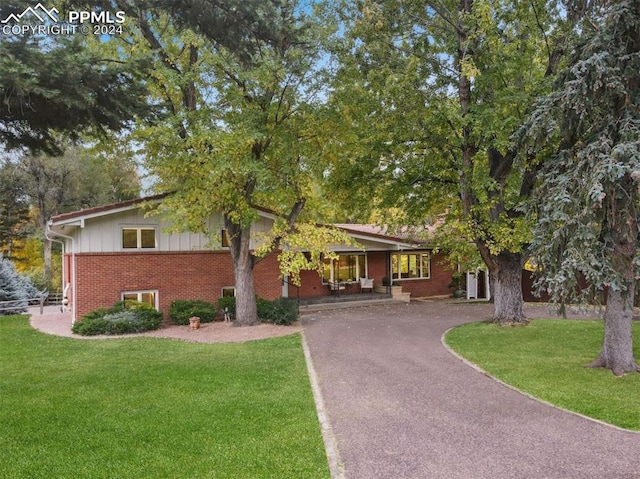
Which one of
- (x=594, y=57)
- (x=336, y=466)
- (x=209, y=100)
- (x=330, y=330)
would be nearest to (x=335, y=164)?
(x=209, y=100)

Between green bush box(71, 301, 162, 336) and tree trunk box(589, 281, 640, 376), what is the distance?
1325 centimetres

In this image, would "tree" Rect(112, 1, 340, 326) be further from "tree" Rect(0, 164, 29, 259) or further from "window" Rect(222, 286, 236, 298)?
"tree" Rect(0, 164, 29, 259)

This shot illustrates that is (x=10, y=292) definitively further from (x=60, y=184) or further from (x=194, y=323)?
(x=60, y=184)

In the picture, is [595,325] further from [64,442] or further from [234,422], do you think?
[64,442]

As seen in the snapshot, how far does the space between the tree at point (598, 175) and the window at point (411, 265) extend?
14854mm

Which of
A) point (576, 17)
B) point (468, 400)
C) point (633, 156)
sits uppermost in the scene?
point (576, 17)

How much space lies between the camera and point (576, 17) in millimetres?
9789

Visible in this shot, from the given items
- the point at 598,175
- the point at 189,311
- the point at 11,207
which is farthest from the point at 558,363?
the point at 11,207

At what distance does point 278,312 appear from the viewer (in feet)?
52.2

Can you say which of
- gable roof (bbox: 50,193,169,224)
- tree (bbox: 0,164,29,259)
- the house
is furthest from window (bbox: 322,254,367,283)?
Result: tree (bbox: 0,164,29,259)

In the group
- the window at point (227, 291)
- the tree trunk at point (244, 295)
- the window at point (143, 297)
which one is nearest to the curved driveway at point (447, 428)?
the tree trunk at point (244, 295)

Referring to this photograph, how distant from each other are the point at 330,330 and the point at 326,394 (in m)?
6.45

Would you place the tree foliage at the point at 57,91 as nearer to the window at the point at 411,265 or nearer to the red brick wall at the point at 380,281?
the red brick wall at the point at 380,281

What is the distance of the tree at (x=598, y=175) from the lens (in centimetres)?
773
